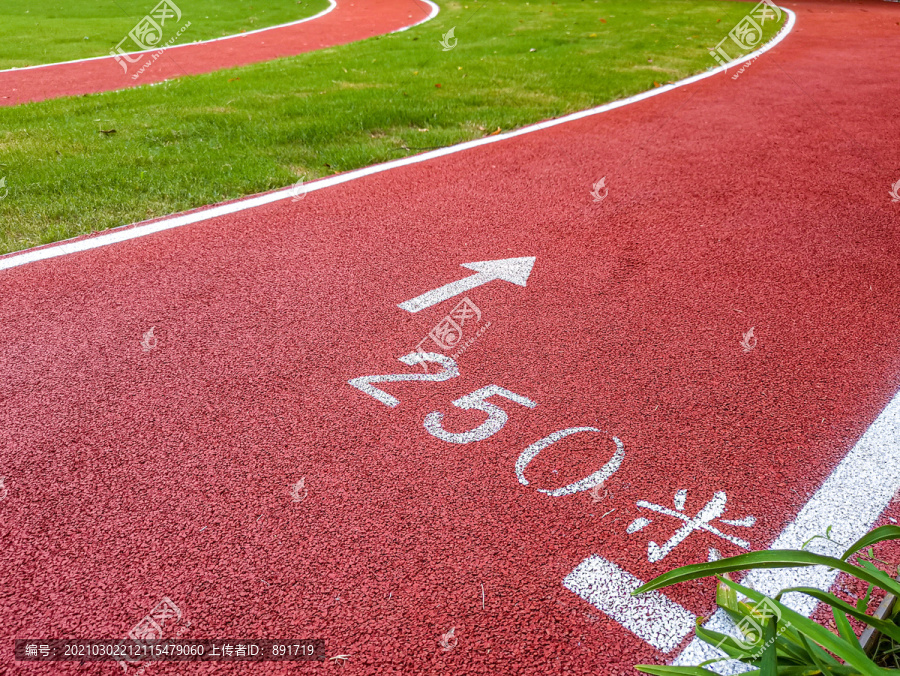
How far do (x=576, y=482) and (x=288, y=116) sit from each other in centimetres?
671

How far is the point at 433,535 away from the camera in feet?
8.76

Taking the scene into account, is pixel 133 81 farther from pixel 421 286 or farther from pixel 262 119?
pixel 421 286

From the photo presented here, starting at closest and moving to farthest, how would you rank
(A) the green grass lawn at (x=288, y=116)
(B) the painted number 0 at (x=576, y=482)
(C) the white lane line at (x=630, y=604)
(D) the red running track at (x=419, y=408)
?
(C) the white lane line at (x=630, y=604) → (D) the red running track at (x=419, y=408) → (B) the painted number 0 at (x=576, y=482) → (A) the green grass lawn at (x=288, y=116)

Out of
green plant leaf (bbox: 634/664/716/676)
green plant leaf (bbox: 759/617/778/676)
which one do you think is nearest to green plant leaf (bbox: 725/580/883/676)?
green plant leaf (bbox: 759/617/778/676)

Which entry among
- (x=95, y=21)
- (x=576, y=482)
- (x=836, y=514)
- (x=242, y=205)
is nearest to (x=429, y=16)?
(x=95, y=21)

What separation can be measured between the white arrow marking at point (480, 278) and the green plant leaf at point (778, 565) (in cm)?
261

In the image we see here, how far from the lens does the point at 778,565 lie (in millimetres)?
1854

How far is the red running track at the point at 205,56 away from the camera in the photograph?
1104 cm

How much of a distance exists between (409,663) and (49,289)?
11.5 feet

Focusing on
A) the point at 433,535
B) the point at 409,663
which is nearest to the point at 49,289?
the point at 433,535

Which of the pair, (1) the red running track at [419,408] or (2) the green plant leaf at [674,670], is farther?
(1) the red running track at [419,408]

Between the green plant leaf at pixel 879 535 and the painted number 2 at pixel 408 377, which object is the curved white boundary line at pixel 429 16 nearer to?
the painted number 2 at pixel 408 377

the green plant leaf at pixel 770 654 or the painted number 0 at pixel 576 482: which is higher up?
the green plant leaf at pixel 770 654

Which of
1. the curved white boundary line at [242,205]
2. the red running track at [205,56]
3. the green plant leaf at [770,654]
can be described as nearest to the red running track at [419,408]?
the curved white boundary line at [242,205]
